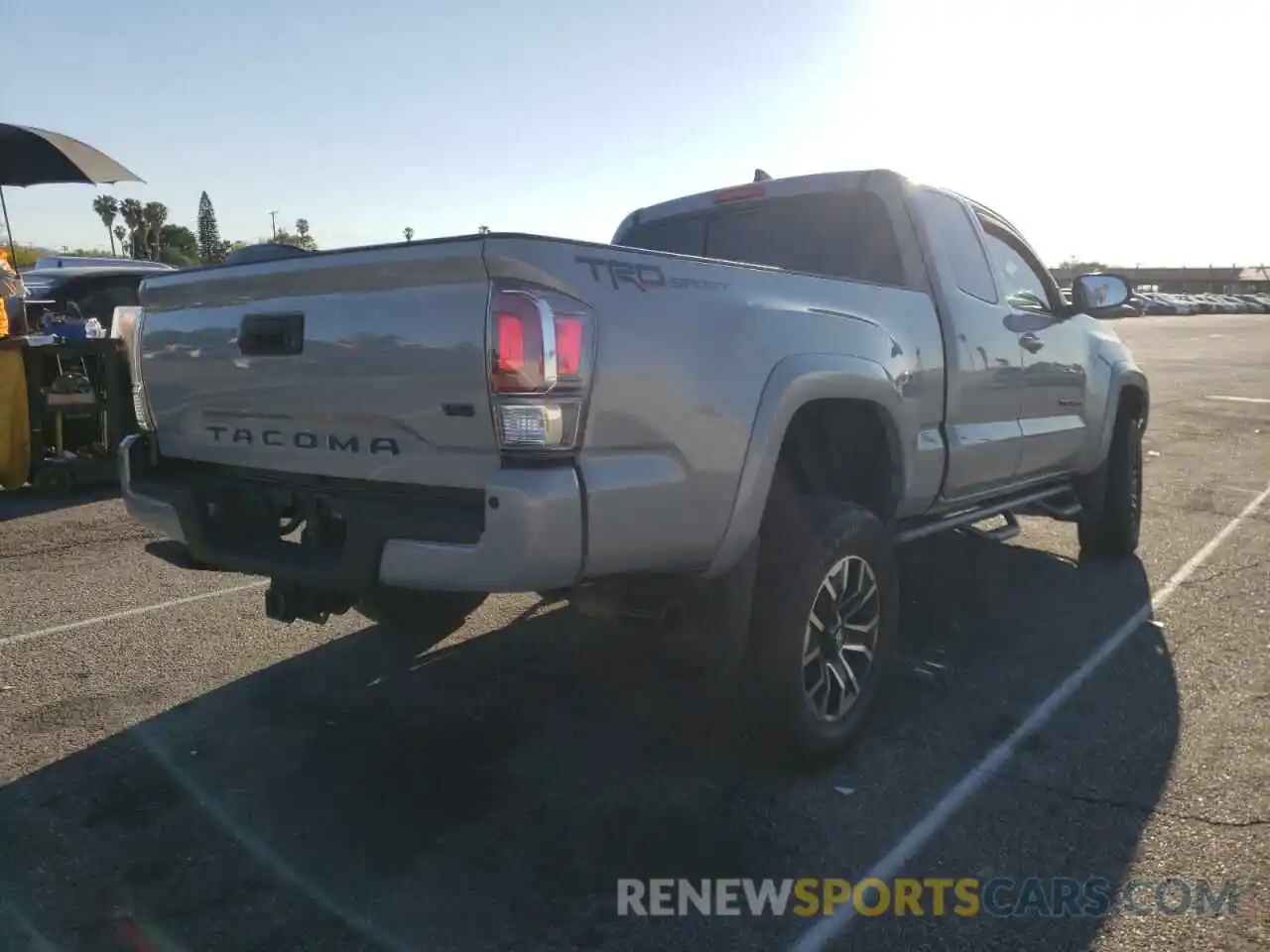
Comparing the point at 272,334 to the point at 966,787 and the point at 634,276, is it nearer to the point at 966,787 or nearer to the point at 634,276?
the point at 634,276

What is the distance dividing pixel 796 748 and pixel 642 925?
0.91 meters

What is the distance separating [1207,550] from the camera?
21.0 ft

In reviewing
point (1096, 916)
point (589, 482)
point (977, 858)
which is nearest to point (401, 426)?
point (589, 482)

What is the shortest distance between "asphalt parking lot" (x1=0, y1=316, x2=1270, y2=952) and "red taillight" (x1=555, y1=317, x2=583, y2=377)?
136 centimetres

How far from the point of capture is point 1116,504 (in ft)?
20.3

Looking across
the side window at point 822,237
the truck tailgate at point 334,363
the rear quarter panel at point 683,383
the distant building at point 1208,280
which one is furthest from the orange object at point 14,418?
the distant building at point 1208,280

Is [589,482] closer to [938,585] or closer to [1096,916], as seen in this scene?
[1096,916]

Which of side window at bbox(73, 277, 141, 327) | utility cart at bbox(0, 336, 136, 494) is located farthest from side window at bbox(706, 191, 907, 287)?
side window at bbox(73, 277, 141, 327)

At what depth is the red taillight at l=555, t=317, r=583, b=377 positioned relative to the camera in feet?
8.40

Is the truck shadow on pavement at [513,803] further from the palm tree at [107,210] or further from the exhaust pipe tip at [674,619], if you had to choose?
the palm tree at [107,210]

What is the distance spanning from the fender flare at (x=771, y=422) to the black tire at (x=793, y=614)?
0.49ft

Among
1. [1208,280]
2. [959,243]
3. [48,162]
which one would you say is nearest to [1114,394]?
[959,243]

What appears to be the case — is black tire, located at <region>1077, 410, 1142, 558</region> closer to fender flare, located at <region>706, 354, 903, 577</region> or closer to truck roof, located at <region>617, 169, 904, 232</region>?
truck roof, located at <region>617, 169, 904, 232</region>

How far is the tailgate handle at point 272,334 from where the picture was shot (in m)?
3.02
